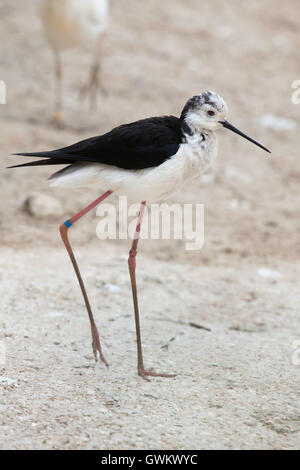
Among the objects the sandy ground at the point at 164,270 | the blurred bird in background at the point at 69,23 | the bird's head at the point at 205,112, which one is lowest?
the sandy ground at the point at 164,270

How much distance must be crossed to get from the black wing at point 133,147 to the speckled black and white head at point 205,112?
6 centimetres

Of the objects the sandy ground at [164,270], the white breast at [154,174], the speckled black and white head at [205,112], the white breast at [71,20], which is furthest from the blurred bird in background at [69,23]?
the speckled black and white head at [205,112]

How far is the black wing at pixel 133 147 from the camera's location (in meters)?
2.82

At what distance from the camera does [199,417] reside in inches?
103

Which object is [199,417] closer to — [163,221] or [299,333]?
[299,333]

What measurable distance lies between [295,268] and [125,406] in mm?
2106

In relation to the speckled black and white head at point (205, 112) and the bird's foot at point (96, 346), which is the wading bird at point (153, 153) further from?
the bird's foot at point (96, 346)

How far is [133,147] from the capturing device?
2850 mm

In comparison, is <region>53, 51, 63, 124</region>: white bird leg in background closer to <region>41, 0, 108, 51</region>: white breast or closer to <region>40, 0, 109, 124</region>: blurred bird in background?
<region>40, 0, 109, 124</region>: blurred bird in background

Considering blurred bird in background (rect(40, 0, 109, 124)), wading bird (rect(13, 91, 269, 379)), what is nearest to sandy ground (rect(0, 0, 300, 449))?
wading bird (rect(13, 91, 269, 379))

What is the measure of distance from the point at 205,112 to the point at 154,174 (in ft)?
1.13

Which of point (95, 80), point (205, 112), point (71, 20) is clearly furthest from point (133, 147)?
point (95, 80)
